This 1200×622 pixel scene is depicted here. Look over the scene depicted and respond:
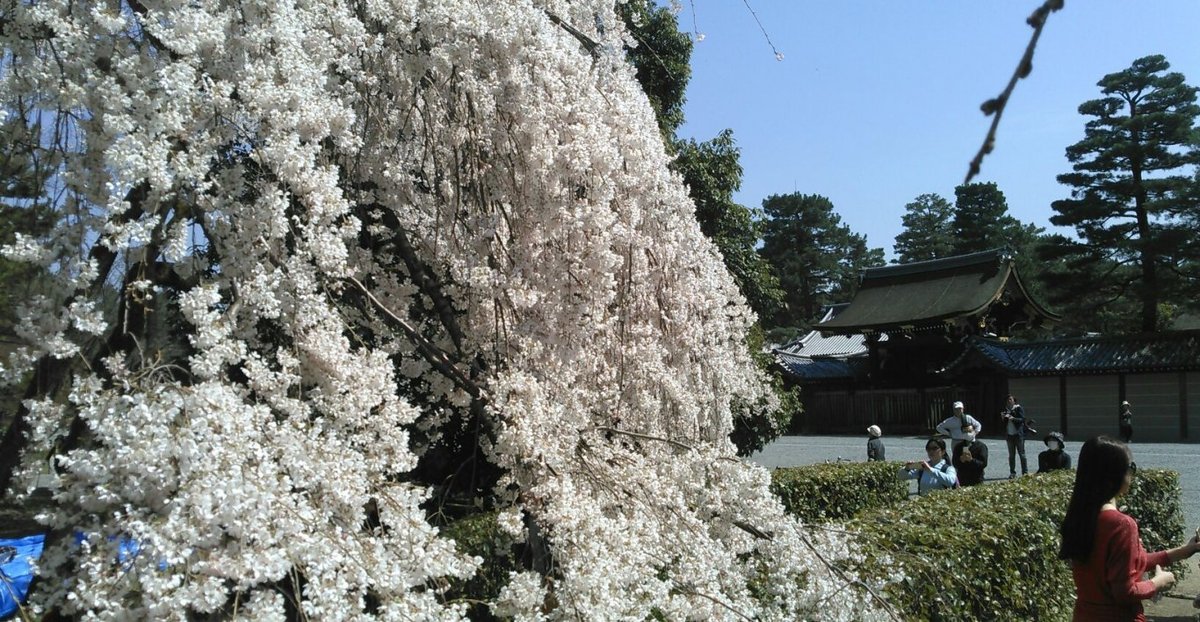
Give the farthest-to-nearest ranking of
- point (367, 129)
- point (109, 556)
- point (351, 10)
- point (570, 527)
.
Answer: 1. point (367, 129)
2. point (351, 10)
3. point (570, 527)
4. point (109, 556)

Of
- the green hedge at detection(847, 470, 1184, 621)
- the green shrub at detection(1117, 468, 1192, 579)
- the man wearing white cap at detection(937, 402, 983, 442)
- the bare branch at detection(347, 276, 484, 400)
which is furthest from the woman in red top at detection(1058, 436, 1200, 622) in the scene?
the man wearing white cap at detection(937, 402, 983, 442)

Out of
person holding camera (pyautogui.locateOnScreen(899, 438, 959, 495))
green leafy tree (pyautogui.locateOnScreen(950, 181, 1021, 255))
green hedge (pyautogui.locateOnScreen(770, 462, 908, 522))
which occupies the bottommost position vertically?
green hedge (pyautogui.locateOnScreen(770, 462, 908, 522))

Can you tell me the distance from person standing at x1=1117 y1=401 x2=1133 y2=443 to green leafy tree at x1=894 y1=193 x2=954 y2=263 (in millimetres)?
23211

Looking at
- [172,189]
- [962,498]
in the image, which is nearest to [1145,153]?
[962,498]

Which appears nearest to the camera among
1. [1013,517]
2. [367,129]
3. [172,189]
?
[172,189]

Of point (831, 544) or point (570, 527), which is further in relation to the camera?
point (831, 544)

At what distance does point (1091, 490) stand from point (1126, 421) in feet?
62.9

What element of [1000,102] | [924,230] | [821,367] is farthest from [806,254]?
[1000,102]

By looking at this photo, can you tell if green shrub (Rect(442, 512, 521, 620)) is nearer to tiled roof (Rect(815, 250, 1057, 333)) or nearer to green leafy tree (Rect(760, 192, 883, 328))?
tiled roof (Rect(815, 250, 1057, 333))

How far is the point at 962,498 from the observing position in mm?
6812

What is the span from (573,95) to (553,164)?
0.36 m

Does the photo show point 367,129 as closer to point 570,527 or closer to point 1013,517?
point 570,527

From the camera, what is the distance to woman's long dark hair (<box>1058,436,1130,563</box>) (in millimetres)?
3227

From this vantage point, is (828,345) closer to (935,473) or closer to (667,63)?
(667,63)
